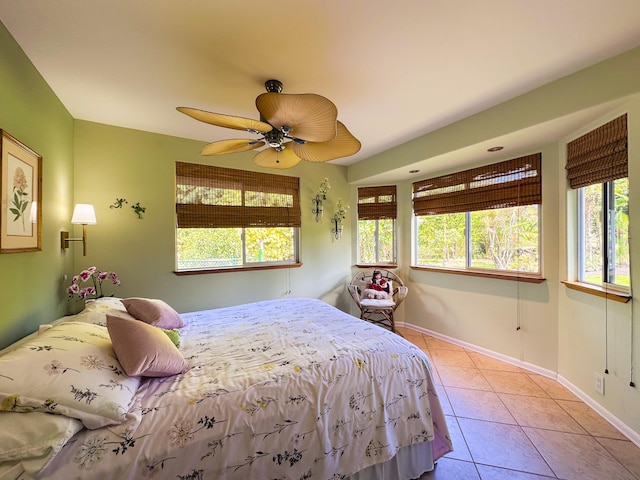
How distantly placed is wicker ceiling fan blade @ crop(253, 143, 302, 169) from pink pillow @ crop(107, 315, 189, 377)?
4.62 feet

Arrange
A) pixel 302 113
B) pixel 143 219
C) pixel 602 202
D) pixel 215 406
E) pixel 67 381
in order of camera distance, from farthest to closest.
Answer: pixel 143 219 → pixel 602 202 → pixel 302 113 → pixel 215 406 → pixel 67 381

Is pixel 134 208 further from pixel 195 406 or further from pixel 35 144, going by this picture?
pixel 195 406

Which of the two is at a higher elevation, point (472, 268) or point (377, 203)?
point (377, 203)

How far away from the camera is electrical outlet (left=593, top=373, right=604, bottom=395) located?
198 centimetres

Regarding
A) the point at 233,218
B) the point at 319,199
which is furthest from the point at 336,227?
the point at 233,218

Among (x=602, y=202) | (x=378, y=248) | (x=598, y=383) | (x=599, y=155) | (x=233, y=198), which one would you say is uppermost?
(x=599, y=155)

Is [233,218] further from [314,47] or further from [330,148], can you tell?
[314,47]

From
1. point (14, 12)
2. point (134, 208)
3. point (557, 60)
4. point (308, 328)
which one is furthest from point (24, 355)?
point (557, 60)

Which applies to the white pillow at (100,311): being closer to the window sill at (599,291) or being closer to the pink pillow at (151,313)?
the pink pillow at (151,313)

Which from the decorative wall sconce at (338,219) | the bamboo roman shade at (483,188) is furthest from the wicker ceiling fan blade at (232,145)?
the bamboo roman shade at (483,188)

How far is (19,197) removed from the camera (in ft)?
5.04

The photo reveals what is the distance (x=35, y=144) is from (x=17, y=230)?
0.64m

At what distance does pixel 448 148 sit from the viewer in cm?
269

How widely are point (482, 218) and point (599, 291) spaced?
135 cm
